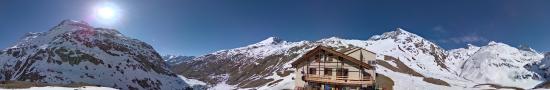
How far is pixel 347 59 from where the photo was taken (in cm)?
7175

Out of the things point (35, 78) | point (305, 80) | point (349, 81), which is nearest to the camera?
point (349, 81)

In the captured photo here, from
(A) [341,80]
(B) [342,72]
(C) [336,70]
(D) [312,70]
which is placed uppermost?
(D) [312,70]

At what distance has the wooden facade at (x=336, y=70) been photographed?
70125 mm

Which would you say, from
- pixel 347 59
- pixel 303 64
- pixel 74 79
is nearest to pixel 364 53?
pixel 347 59

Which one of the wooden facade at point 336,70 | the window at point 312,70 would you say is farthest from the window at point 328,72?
the window at point 312,70

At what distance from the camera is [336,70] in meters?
72.4

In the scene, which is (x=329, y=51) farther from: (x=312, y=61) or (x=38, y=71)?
(x=38, y=71)

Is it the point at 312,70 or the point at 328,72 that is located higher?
the point at 312,70

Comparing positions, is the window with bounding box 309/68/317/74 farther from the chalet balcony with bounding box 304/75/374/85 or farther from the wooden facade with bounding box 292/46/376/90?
the chalet balcony with bounding box 304/75/374/85

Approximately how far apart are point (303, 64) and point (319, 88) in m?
5.04

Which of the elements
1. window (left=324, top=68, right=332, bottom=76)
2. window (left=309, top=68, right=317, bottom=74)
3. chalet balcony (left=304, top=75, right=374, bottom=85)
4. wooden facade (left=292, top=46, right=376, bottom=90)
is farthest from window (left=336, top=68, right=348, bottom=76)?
window (left=309, top=68, right=317, bottom=74)

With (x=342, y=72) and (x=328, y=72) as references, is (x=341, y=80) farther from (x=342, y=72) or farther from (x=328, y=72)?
(x=328, y=72)

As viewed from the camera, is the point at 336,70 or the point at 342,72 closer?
the point at 342,72

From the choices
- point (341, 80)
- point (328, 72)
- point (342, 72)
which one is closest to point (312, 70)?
point (328, 72)
